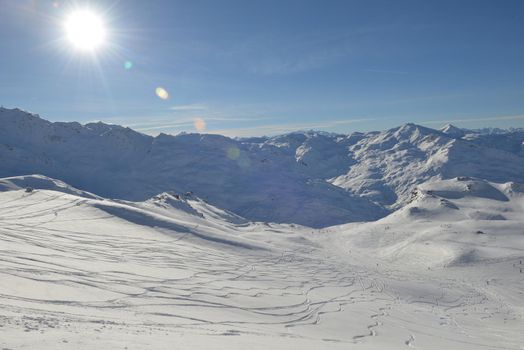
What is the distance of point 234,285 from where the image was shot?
27.0 meters

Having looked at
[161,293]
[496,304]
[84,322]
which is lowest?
[496,304]

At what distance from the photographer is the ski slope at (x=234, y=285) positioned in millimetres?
13539

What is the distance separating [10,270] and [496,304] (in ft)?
119

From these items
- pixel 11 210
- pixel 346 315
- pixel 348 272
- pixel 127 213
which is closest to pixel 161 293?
pixel 346 315

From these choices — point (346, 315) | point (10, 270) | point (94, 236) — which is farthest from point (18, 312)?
point (94, 236)

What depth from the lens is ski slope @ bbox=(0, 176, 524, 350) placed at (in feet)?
44.4

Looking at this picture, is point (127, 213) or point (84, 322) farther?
point (127, 213)

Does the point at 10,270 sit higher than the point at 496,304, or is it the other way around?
the point at 10,270

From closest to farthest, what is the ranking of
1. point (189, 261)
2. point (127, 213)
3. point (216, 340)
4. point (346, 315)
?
1. point (216, 340)
2. point (346, 315)
3. point (189, 261)
4. point (127, 213)

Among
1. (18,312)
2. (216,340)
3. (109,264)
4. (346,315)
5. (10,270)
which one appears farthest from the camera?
(109,264)

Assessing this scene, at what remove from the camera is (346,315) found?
77.9 feet

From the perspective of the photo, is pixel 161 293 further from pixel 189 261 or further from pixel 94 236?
pixel 94 236

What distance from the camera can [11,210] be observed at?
47688 millimetres

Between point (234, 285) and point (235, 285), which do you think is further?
point (235, 285)
